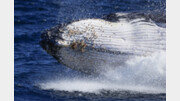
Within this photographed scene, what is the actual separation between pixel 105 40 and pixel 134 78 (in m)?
1.08

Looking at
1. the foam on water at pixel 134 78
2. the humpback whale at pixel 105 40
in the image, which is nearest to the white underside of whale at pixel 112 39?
the humpback whale at pixel 105 40

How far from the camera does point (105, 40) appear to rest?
8758mm

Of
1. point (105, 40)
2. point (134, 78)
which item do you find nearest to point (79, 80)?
point (134, 78)

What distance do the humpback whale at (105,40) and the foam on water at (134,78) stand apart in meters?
0.16

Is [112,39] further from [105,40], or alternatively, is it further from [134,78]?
[134,78]

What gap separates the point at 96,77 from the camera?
985 cm

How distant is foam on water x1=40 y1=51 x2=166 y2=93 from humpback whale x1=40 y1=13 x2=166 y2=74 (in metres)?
0.16

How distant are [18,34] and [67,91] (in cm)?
482

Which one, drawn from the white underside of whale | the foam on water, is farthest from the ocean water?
the white underside of whale

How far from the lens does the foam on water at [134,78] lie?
898 centimetres
